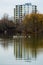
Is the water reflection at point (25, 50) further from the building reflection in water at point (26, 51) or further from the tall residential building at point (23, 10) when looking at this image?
the tall residential building at point (23, 10)

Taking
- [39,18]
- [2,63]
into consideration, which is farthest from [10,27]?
[2,63]

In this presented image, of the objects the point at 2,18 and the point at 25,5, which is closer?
the point at 2,18

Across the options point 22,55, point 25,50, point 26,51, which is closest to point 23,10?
point 25,50

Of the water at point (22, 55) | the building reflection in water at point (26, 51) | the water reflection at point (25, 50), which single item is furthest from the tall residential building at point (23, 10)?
the water at point (22, 55)

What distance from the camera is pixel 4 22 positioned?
40.0 metres

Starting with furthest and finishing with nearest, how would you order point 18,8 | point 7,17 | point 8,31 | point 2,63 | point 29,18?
1. point 18,8
2. point 7,17
3. point 8,31
4. point 29,18
5. point 2,63

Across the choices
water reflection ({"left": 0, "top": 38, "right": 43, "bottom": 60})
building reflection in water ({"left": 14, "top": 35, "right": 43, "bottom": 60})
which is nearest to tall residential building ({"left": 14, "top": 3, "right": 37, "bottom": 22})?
water reflection ({"left": 0, "top": 38, "right": 43, "bottom": 60})

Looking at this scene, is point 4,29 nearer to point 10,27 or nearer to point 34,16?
point 10,27

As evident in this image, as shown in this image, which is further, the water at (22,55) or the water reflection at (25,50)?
the water reflection at (25,50)

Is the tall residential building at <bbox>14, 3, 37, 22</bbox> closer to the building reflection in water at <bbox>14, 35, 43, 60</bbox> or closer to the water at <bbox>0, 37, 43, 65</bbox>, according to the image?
the building reflection in water at <bbox>14, 35, 43, 60</bbox>

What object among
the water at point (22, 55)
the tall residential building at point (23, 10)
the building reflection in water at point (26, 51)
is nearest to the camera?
the water at point (22, 55)

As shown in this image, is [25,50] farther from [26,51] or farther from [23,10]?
[23,10]

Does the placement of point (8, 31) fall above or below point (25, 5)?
below

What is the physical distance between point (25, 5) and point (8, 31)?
53.7 ft
